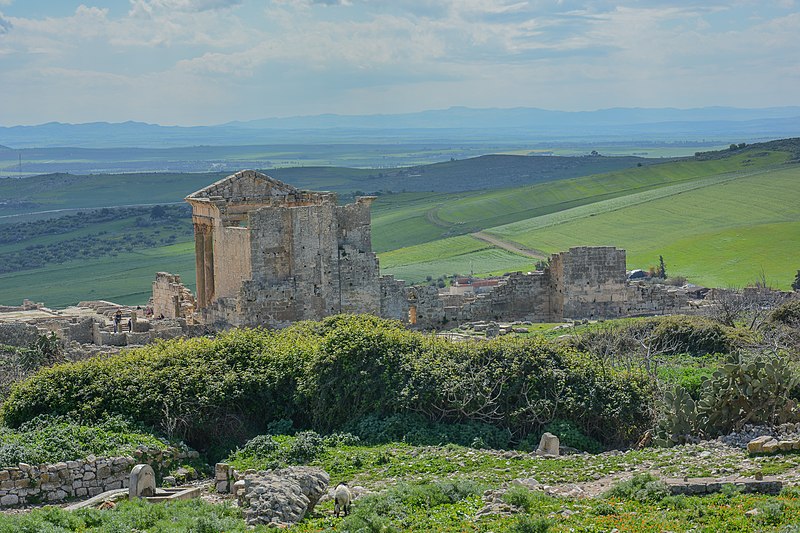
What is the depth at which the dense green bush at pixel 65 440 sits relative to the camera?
22.0 m

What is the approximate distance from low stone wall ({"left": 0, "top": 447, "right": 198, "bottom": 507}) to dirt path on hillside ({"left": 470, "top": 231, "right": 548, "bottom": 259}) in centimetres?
5997

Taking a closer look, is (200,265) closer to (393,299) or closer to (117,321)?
(117,321)

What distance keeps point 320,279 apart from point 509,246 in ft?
184

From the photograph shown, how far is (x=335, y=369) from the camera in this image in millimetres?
26062

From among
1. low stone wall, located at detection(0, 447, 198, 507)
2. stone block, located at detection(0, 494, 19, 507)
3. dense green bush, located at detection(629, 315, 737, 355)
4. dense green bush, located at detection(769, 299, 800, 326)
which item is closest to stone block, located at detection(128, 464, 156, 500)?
low stone wall, located at detection(0, 447, 198, 507)

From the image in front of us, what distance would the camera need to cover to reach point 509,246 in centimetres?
9094

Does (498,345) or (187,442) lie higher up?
(498,345)

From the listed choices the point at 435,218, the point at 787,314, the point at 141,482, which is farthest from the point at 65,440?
the point at 435,218

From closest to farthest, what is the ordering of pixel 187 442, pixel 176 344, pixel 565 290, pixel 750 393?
pixel 750 393, pixel 187 442, pixel 176 344, pixel 565 290

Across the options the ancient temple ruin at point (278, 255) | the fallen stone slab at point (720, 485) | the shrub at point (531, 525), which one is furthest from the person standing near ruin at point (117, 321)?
the shrub at point (531, 525)

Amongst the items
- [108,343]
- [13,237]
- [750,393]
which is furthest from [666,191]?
[750,393]

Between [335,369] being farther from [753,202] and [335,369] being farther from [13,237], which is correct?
[13,237]

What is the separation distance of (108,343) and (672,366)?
15350 millimetres

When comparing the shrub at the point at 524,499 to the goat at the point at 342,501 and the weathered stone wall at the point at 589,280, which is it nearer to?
the goat at the point at 342,501
